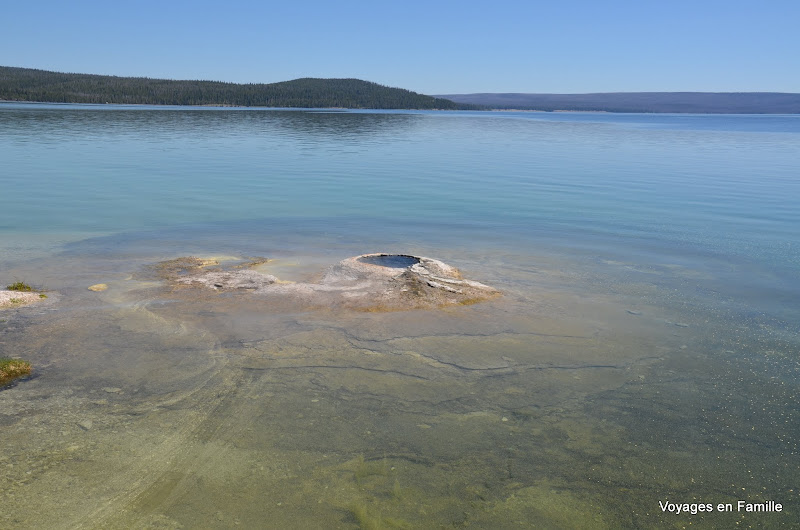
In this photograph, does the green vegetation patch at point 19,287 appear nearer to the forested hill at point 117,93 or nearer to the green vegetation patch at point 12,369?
the green vegetation patch at point 12,369

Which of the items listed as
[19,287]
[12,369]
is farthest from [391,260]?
[12,369]

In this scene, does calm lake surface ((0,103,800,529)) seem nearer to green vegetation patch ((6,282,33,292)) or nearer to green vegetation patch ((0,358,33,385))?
green vegetation patch ((0,358,33,385))

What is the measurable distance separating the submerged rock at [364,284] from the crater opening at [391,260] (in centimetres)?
2

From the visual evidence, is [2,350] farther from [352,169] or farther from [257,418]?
[352,169]

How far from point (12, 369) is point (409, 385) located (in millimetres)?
4725

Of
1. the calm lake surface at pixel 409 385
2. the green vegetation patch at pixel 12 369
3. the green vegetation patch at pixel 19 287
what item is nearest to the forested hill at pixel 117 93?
the calm lake surface at pixel 409 385

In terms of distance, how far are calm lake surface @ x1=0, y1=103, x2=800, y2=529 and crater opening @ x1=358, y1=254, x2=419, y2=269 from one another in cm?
104

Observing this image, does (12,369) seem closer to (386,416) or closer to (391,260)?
(386,416)

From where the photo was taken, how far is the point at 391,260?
12.6m

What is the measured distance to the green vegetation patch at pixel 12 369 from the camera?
710cm

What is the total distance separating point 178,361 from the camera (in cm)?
783

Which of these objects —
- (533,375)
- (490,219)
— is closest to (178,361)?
(533,375)

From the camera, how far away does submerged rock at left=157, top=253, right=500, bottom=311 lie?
10.1m

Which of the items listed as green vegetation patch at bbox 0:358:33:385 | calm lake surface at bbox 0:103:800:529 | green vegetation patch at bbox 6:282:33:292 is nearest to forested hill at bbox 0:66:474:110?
calm lake surface at bbox 0:103:800:529
